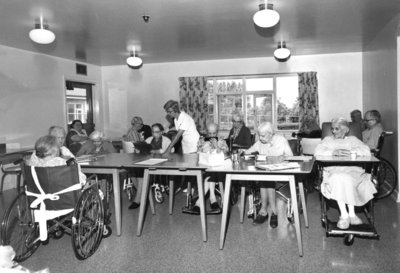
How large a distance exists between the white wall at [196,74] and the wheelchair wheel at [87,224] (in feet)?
16.8

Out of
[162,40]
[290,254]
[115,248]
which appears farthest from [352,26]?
[115,248]

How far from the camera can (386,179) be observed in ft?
15.7

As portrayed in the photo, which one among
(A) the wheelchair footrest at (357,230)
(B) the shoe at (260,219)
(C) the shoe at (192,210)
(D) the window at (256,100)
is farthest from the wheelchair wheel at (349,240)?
(D) the window at (256,100)

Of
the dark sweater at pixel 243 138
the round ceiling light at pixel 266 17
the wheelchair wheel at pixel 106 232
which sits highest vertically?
the round ceiling light at pixel 266 17

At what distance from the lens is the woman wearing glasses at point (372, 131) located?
458 cm

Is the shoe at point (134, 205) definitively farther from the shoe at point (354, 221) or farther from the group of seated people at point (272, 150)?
the shoe at point (354, 221)

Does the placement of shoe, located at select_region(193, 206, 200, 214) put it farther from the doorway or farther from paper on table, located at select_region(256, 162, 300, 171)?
the doorway

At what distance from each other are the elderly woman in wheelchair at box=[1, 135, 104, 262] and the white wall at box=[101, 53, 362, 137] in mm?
5221

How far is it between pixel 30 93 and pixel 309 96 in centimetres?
542

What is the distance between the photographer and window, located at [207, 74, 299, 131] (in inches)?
292

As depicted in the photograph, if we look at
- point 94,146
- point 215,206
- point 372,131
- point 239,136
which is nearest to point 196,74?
point 239,136

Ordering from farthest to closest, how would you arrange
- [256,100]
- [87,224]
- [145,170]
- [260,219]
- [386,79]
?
[256,100]
[386,79]
[260,219]
[145,170]
[87,224]

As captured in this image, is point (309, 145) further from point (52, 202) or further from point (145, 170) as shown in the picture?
point (52, 202)

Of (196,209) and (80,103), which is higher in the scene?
(80,103)
